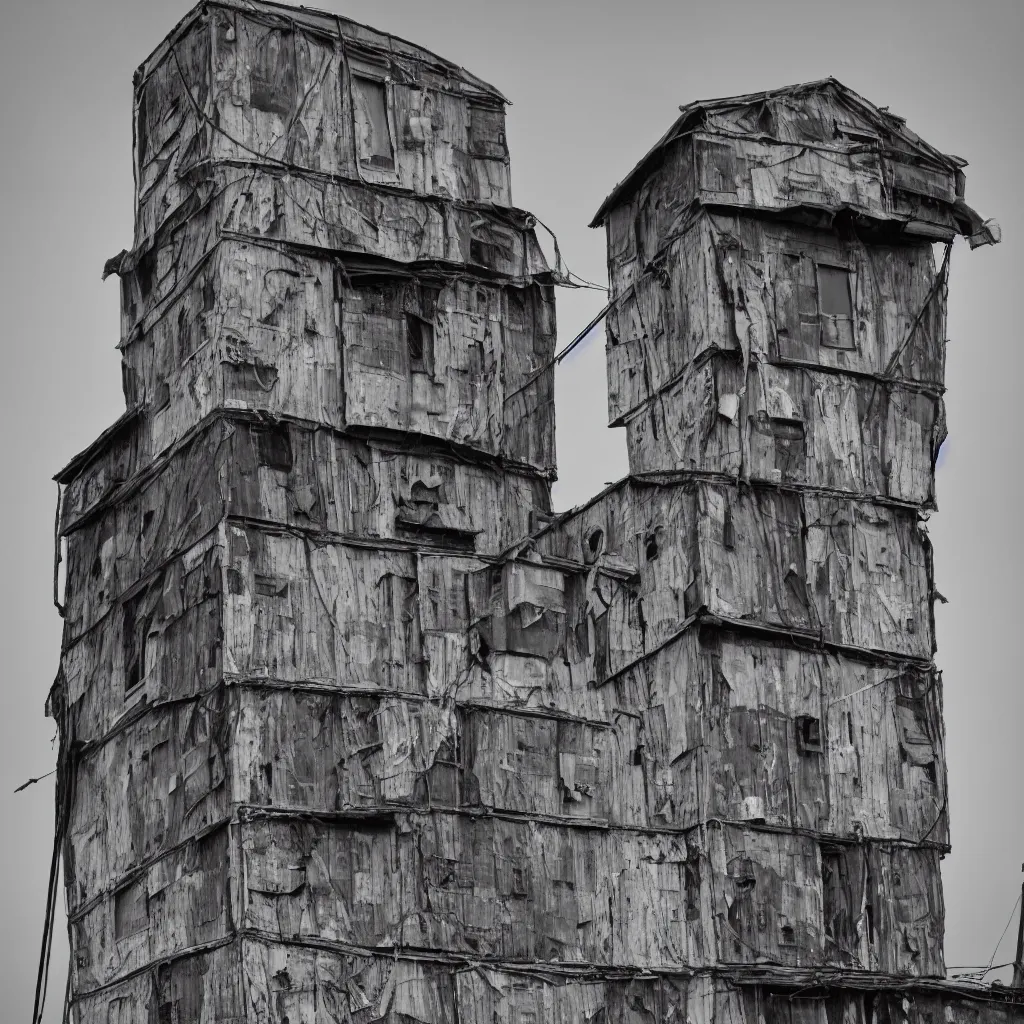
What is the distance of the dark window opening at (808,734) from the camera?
48594mm

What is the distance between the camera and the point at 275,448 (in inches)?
2005

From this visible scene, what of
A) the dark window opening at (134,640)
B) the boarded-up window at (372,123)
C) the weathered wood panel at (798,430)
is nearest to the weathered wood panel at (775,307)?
the weathered wood panel at (798,430)

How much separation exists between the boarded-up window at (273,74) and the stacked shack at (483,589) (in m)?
0.08

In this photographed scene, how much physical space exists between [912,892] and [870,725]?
3227 millimetres

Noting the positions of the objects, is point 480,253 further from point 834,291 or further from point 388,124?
point 834,291

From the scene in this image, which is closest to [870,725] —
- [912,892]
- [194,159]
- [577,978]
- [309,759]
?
[912,892]

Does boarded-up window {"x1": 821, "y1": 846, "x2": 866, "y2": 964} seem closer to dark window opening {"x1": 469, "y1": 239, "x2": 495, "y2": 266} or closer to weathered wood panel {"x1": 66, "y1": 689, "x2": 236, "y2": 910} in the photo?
weathered wood panel {"x1": 66, "y1": 689, "x2": 236, "y2": 910}

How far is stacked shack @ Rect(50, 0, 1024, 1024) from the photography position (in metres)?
48.2

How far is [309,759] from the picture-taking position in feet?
161

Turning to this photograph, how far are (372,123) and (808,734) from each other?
16.0m

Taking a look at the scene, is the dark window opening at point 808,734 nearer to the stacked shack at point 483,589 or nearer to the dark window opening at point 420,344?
the stacked shack at point 483,589

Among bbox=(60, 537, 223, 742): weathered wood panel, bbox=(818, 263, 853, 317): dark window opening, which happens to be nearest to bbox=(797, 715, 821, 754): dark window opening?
bbox=(818, 263, 853, 317): dark window opening

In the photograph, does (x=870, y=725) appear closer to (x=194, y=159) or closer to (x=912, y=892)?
(x=912, y=892)

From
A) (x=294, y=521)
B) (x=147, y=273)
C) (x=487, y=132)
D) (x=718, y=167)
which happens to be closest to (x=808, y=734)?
(x=294, y=521)
